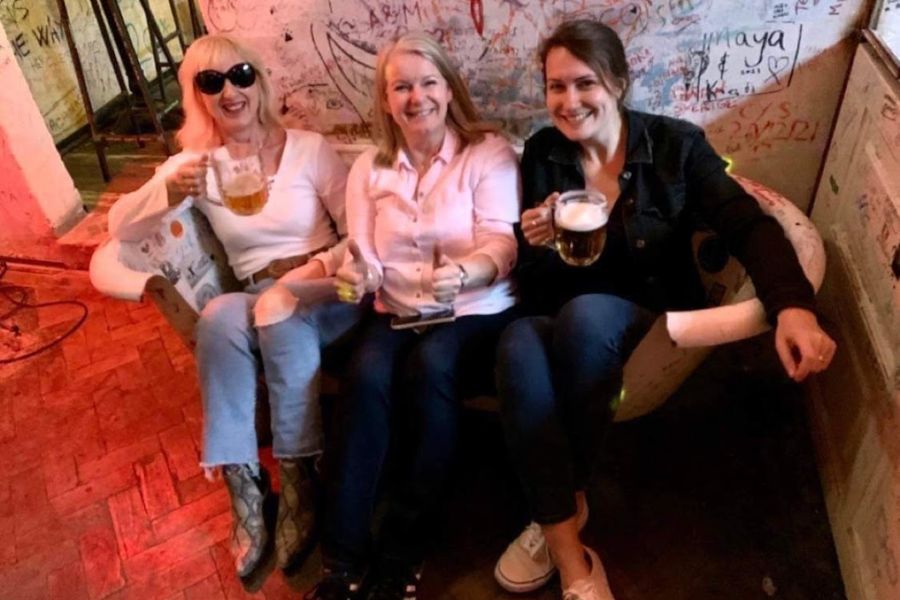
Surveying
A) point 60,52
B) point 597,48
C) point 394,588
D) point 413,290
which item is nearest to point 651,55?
point 597,48

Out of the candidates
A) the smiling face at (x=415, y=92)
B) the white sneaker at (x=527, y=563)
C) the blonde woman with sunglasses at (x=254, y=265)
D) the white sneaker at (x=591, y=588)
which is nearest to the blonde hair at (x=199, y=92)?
the blonde woman with sunglasses at (x=254, y=265)

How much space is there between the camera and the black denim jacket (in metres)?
1.57

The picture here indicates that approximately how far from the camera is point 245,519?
1836 millimetres

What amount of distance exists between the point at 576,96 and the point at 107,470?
167 centimetres

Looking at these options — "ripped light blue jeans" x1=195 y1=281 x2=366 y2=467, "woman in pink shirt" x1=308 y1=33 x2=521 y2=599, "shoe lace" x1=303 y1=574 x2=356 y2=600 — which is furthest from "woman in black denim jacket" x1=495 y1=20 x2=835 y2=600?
"ripped light blue jeans" x1=195 y1=281 x2=366 y2=467

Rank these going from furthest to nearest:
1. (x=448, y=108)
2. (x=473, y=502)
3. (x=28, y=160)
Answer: (x=28, y=160) < (x=473, y=502) < (x=448, y=108)

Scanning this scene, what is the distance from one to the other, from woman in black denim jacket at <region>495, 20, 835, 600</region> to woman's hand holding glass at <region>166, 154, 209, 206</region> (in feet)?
2.60

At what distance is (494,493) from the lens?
6.41 ft

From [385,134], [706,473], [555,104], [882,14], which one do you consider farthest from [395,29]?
[706,473]

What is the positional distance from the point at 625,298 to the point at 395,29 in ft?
3.19

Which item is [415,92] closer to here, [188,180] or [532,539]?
[188,180]

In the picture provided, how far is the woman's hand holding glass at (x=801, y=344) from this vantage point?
132cm

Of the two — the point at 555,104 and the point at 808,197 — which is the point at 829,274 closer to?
the point at 808,197

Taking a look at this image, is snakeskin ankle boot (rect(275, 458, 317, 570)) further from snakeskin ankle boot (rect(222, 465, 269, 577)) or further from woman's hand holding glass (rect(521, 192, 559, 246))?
woman's hand holding glass (rect(521, 192, 559, 246))
